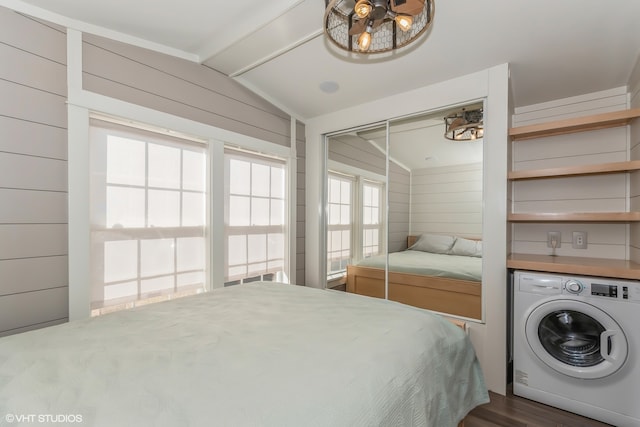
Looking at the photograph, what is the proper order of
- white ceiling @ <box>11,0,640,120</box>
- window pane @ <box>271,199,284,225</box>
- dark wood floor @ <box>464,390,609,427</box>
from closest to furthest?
1. white ceiling @ <box>11,0,640,120</box>
2. dark wood floor @ <box>464,390,609,427</box>
3. window pane @ <box>271,199,284,225</box>

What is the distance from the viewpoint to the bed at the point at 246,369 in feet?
2.75

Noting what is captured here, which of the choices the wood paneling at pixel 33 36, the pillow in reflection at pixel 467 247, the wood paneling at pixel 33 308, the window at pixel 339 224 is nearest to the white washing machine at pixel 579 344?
the pillow in reflection at pixel 467 247

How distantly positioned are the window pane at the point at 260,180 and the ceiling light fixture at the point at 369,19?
169 centimetres

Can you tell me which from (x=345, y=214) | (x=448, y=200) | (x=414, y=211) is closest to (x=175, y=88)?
(x=345, y=214)

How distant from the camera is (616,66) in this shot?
218cm

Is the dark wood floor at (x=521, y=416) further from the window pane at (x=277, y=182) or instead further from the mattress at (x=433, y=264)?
the window pane at (x=277, y=182)

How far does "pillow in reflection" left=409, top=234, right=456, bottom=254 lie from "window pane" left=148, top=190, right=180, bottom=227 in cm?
218

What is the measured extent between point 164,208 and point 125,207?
28cm

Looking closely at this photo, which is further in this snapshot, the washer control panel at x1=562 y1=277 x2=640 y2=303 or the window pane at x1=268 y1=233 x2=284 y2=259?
the window pane at x1=268 y1=233 x2=284 y2=259

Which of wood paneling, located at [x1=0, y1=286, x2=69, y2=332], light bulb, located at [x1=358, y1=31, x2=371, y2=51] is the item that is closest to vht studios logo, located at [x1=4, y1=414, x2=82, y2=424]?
wood paneling, located at [x1=0, y1=286, x2=69, y2=332]

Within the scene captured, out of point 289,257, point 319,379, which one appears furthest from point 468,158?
point 319,379

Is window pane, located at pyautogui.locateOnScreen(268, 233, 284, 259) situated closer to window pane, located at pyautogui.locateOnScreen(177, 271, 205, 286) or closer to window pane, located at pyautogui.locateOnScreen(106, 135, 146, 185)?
window pane, located at pyautogui.locateOnScreen(177, 271, 205, 286)

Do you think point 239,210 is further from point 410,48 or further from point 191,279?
point 410,48

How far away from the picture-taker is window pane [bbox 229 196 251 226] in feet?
9.35
